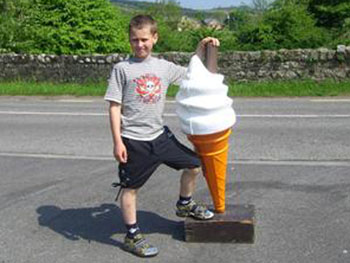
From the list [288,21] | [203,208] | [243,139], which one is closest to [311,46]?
[288,21]

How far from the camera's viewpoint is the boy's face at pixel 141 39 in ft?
14.6

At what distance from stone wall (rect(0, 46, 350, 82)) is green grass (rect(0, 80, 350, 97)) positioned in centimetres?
26

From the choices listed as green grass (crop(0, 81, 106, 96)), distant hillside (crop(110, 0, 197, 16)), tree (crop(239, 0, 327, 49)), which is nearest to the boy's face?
green grass (crop(0, 81, 106, 96))

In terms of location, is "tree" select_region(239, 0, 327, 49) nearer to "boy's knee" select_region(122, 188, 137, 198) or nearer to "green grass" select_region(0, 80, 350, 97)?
"green grass" select_region(0, 80, 350, 97)

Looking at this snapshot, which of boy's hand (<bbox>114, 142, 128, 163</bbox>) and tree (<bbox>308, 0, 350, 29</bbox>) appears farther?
tree (<bbox>308, 0, 350, 29</bbox>)

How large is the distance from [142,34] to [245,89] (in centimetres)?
1170

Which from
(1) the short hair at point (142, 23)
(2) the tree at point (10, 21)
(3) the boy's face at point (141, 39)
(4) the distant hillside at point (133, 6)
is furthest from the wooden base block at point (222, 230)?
(4) the distant hillside at point (133, 6)

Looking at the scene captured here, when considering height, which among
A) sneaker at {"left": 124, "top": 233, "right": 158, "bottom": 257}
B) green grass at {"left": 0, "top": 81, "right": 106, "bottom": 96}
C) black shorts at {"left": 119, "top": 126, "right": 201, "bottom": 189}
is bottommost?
green grass at {"left": 0, "top": 81, "right": 106, "bottom": 96}

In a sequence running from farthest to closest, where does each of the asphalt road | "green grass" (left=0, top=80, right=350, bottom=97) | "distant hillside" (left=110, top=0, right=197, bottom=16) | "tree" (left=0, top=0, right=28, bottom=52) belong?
"distant hillside" (left=110, top=0, right=197, bottom=16)
"tree" (left=0, top=0, right=28, bottom=52)
"green grass" (left=0, top=80, right=350, bottom=97)
the asphalt road

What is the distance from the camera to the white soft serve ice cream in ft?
14.7

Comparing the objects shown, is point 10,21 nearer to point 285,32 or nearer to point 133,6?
point 285,32

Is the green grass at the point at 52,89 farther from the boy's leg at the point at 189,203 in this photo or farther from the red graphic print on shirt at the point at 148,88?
the red graphic print on shirt at the point at 148,88

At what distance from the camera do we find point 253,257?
4480 millimetres

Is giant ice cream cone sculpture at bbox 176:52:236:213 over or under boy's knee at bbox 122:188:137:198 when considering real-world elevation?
over
